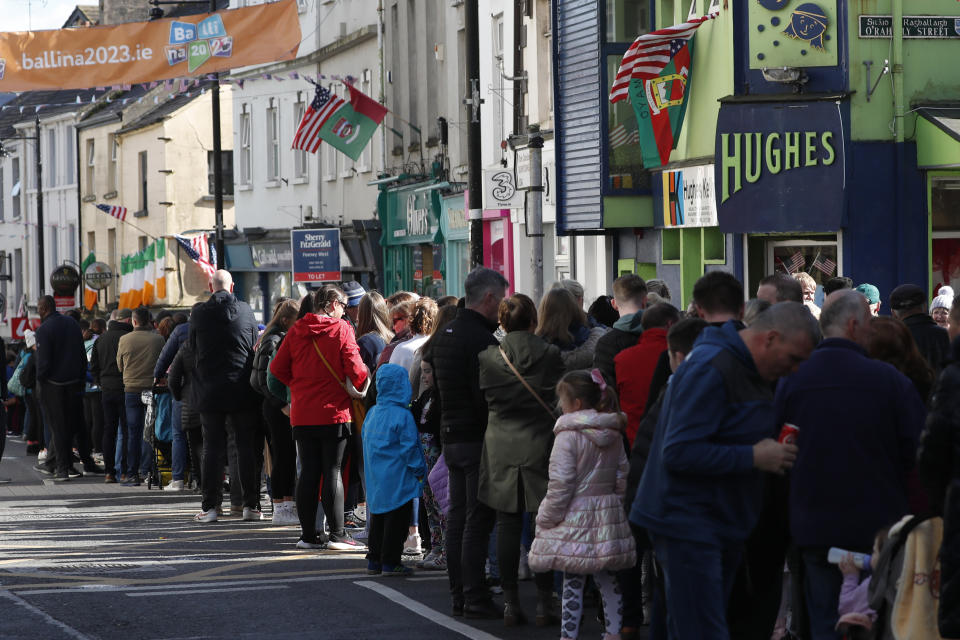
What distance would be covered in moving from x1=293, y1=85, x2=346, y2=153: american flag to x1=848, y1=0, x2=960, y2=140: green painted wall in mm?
14283

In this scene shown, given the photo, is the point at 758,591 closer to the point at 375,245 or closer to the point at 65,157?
the point at 375,245

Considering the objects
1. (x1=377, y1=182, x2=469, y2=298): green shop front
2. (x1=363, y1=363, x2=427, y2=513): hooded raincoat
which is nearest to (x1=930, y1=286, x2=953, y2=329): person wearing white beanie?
(x1=363, y1=363, x2=427, y2=513): hooded raincoat

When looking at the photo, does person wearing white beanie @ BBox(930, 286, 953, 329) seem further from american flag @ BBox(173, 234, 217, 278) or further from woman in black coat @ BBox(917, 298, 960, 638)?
american flag @ BBox(173, 234, 217, 278)

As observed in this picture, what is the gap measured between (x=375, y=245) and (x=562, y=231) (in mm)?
11987

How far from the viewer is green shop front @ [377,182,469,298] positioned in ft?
97.0

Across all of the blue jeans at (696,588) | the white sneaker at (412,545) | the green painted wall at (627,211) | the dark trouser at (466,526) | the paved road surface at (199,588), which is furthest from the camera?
the green painted wall at (627,211)

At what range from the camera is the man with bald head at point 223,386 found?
14695 mm

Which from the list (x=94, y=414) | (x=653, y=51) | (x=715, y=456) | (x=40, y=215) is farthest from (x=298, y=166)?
(x=715, y=456)

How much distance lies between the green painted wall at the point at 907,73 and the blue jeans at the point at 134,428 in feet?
27.9

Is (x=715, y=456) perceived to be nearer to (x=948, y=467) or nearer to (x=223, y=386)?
(x=948, y=467)

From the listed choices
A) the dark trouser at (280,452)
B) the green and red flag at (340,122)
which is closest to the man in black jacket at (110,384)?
the dark trouser at (280,452)

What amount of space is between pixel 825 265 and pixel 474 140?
4.30 m

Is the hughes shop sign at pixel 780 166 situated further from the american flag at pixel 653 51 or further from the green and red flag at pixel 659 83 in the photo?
the american flag at pixel 653 51

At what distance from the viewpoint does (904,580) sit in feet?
20.4
